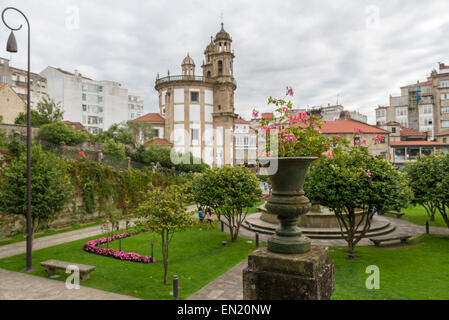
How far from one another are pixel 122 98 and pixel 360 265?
63783 mm

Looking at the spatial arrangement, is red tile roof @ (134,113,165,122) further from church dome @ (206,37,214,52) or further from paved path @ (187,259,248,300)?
paved path @ (187,259,248,300)

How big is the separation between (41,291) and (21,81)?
65012mm

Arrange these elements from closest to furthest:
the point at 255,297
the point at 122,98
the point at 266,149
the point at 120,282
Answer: the point at 255,297 < the point at 266,149 < the point at 120,282 < the point at 122,98

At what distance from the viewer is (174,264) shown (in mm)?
12258

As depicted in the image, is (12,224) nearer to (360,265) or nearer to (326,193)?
(326,193)

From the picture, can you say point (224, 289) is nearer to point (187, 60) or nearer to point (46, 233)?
point (46, 233)

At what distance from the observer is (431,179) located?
14.7 meters

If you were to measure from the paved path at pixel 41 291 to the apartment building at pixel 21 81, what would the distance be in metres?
56.2

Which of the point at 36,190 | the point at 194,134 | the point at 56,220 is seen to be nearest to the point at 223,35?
the point at 194,134

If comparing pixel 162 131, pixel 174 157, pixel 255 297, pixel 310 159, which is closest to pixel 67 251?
pixel 255 297

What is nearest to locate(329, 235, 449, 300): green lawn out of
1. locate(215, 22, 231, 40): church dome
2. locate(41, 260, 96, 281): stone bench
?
locate(41, 260, 96, 281): stone bench

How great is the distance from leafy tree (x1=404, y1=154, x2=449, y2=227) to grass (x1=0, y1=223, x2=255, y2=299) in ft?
30.5

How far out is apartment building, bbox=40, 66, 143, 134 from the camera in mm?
56250

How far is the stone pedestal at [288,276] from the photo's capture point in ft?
11.7
